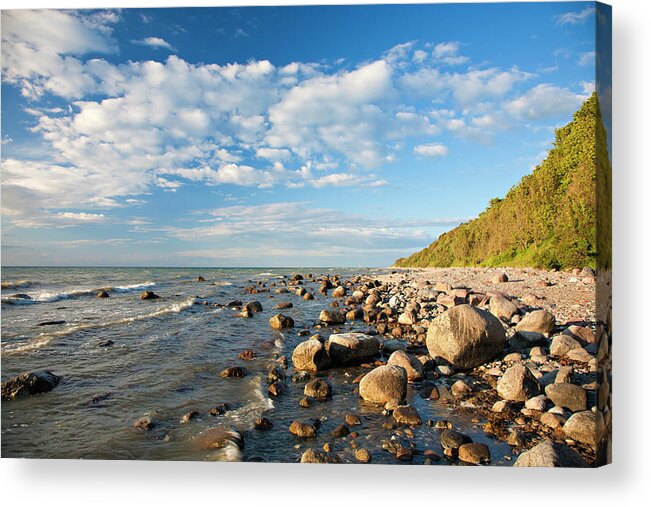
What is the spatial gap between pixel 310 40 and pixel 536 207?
59.9ft

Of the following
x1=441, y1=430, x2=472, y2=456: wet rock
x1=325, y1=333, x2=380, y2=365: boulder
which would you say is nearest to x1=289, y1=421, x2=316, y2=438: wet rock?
x1=441, y1=430, x2=472, y2=456: wet rock

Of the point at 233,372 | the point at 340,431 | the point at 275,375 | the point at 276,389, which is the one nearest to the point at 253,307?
the point at 233,372

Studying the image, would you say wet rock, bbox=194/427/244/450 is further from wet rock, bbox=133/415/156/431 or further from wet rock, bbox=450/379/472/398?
wet rock, bbox=450/379/472/398

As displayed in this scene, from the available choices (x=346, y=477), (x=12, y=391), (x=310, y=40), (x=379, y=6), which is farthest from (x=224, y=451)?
(x=379, y=6)

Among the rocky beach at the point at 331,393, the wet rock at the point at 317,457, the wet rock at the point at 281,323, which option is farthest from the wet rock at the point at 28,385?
the wet rock at the point at 281,323

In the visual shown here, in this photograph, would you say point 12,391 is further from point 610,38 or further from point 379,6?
point 610,38

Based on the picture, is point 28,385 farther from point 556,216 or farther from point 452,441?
point 556,216

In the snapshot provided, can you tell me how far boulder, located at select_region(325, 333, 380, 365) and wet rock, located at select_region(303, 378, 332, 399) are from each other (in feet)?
5.40

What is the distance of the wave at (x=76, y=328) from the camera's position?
7.92 metres

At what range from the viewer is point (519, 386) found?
19.0 ft

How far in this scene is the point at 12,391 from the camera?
6.02 m

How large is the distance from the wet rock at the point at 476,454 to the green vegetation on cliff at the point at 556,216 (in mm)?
3090

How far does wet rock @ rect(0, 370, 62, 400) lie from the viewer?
597 centimetres

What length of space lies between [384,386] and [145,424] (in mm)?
3837
